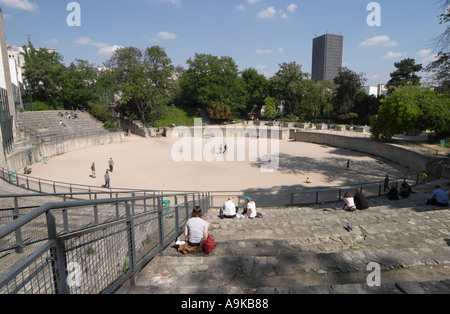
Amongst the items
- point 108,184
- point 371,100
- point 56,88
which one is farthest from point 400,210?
point 56,88

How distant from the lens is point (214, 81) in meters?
59.3

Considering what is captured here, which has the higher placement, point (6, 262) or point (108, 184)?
point (6, 262)

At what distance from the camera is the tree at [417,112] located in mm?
26109

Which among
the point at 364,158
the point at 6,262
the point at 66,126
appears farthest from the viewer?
the point at 66,126

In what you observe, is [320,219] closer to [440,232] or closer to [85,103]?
[440,232]

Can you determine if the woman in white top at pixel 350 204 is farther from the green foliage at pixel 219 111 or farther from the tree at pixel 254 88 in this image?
the tree at pixel 254 88

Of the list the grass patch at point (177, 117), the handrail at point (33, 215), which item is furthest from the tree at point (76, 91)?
the handrail at point (33, 215)

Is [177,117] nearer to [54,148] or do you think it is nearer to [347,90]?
[54,148]

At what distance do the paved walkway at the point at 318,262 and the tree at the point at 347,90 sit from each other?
49137mm

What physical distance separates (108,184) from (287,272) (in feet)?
53.3

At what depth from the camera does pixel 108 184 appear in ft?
59.9

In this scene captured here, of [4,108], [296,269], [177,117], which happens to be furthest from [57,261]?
[177,117]

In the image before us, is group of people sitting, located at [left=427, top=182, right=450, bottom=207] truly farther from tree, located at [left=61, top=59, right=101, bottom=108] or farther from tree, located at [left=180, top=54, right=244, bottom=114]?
tree, located at [left=61, top=59, right=101, bottom=108]
